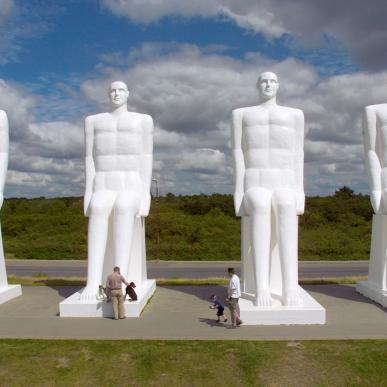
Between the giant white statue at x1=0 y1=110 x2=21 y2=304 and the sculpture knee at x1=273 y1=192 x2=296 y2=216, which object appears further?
the giant white statue at x1=0 y1=110 x2=21 y2=304

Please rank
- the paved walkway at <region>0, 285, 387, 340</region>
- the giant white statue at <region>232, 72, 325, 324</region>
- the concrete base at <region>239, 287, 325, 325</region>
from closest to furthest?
the paved walkway at <region>0, 285, 387, 340</region> → the concrete base at <region>239, 287, 325, 325</region> → the giant white statue at <region>232, 72, 325, 324</region>

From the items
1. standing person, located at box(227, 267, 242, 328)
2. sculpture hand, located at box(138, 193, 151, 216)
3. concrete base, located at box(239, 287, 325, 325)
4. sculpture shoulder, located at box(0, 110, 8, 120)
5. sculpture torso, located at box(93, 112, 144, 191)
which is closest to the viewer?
standing person, located at box(227, 267, 242, 328)

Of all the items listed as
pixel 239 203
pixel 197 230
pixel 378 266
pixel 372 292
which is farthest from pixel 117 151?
pixel 197 230

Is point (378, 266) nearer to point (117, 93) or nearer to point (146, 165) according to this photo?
point (146, 165)

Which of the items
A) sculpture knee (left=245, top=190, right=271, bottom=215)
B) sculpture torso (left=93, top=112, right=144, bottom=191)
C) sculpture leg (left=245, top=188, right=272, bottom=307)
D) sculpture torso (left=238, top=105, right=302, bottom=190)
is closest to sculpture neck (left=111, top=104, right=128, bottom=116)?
sculpture torso (left=93, top=112, right=144, bottom=191)

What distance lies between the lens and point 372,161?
10.8 metres

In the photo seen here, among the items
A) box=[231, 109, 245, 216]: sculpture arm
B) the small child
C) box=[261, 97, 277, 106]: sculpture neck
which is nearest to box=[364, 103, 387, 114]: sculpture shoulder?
box=[261, 97, 277, 106]: sculpture neck

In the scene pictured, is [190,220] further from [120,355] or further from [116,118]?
[120,355]

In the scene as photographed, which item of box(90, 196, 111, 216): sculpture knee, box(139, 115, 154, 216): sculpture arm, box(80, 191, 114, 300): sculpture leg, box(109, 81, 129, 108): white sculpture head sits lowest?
box(80, 191, 114, 300): sculpture leg

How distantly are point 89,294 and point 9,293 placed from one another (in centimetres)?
297

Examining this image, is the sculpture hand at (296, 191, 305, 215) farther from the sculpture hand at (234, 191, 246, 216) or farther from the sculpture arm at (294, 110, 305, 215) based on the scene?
the sculpture hand at (234, 191, 246, 216)

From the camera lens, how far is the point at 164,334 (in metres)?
8.32

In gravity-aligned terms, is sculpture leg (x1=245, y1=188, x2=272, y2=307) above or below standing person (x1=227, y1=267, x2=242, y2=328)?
above

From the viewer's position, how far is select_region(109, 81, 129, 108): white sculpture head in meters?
11.1
